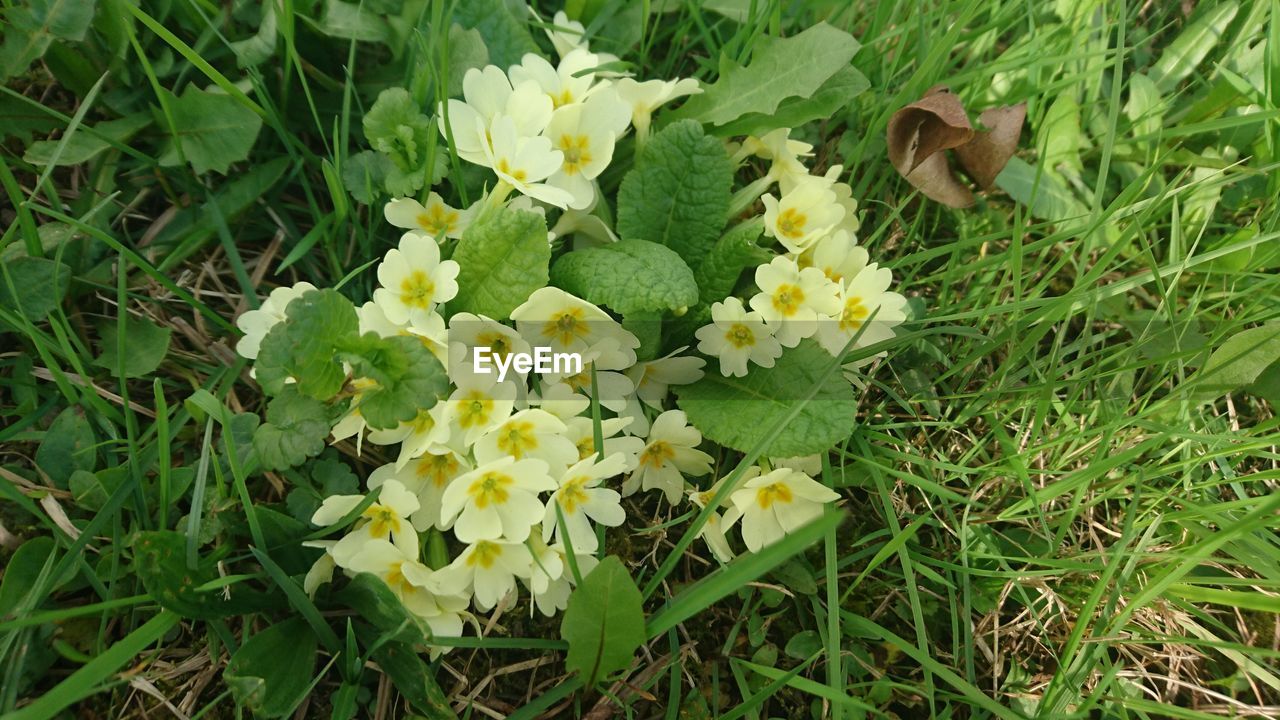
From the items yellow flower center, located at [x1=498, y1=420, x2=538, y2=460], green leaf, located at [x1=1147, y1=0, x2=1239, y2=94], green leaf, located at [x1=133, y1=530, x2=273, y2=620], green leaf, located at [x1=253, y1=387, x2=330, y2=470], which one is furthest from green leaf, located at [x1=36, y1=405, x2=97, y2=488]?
green leaf, located at [x1=1147, y1=0, x2=1239, y2=94]

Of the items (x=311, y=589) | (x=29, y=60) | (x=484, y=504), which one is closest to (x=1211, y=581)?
(x=484, y=504)

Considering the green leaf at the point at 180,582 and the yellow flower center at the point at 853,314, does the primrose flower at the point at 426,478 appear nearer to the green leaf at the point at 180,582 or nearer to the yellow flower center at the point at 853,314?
the green leaf at the point at 180,582

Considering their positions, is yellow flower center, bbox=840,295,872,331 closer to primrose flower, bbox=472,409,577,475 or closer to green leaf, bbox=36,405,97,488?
primrose flower, bbox=472,409,577,475

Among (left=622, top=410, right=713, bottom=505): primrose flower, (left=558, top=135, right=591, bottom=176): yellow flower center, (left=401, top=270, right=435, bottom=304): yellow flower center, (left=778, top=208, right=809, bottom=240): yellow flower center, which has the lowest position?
(left=622, top=410, right=713, bottom=505): primrose flower

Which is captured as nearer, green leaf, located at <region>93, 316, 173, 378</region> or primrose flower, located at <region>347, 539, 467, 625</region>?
primrose flower, located at <region>347, 539, 467, 625</region>

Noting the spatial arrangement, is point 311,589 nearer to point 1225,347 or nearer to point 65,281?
point 65,281

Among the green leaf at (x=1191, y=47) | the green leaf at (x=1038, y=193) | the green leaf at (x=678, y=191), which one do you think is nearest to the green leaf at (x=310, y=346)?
the green leaf at (x=678, y=191)
